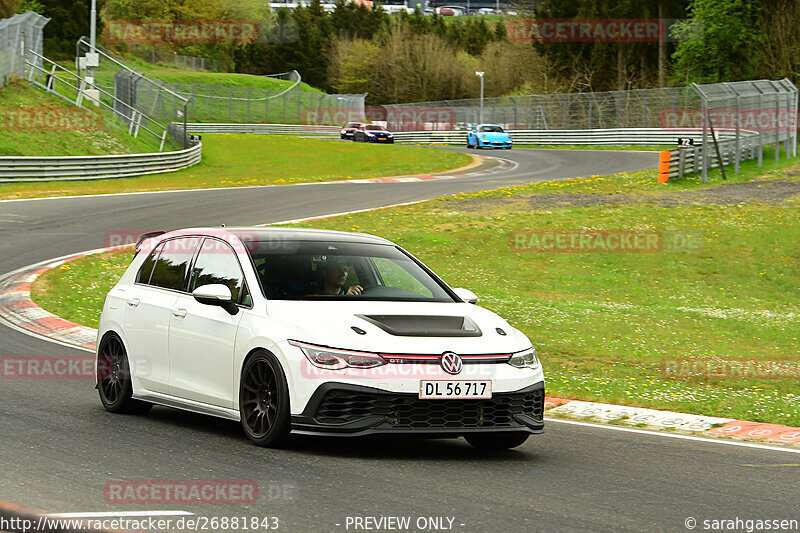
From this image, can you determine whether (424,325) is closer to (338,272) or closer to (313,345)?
(313,345)

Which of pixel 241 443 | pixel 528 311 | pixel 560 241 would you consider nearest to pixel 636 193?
pixel 560 241

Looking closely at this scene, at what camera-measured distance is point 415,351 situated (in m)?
7.38

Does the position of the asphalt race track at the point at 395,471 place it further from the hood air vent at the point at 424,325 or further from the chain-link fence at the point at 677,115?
the chain-link fence at the point at 677,115

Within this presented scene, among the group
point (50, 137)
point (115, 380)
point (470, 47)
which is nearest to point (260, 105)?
point (470, 47)

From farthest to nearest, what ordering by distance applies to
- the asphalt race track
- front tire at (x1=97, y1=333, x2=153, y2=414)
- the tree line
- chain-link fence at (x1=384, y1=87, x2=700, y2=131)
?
the tree line → chain-link fence at (x1=384, y1=87, x2=700, y2=131) → front tire at (x1=97, y1=333, x2=153, y2=414) → the asphalt race track

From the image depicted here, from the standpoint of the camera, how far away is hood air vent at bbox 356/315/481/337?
7523 millimetres

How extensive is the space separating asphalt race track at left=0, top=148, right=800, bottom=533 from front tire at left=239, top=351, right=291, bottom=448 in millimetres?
128

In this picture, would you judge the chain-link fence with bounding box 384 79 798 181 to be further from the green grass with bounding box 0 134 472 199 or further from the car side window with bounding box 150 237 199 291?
the car side window with bounding box 150 237 199 291

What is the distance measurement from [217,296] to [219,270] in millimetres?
663

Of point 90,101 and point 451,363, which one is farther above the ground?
point 90,101

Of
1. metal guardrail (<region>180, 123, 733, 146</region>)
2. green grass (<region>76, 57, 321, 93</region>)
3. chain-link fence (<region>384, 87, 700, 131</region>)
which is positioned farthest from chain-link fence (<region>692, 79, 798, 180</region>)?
green grass (<region>76, 57, 321, 93</region>)

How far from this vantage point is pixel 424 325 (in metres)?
7.67

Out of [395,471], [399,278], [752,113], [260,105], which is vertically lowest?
[395,471]

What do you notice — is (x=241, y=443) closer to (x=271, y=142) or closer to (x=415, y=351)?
(x=415, y=351)
